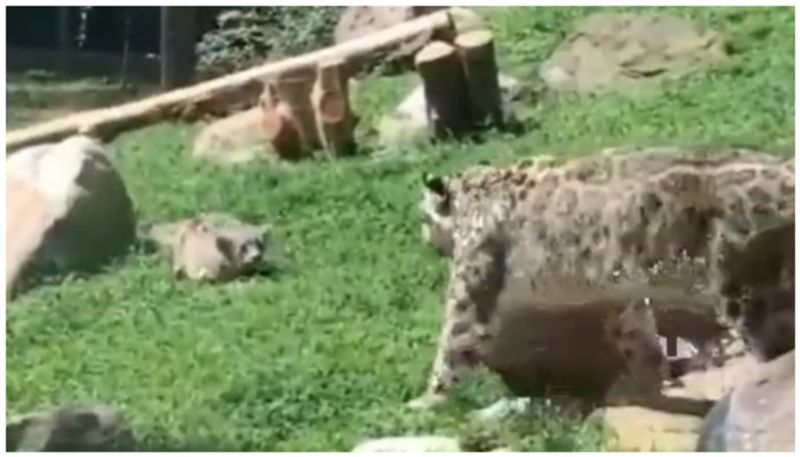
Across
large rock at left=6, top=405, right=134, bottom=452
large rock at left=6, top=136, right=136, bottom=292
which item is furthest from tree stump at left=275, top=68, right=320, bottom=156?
large rock at left=6, top=405, right=134, bottom=452

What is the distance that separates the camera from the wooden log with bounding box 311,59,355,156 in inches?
99.9

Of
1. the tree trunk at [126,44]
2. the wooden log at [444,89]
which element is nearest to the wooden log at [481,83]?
the wooden log at [444,89]

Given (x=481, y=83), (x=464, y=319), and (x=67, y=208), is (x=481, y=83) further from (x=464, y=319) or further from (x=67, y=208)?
(x=67, y=208)

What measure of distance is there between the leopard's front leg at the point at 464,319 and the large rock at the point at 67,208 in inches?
16.6

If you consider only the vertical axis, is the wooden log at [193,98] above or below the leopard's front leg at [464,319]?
above

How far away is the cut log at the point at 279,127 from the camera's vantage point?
2545 millimetres

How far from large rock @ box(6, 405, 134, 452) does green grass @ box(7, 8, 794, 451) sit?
0.02 metres

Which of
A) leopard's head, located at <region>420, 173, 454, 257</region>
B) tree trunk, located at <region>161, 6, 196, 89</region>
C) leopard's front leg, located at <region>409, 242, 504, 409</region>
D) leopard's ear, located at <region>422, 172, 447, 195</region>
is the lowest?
leopard's front leg, located at <region>409, 242, 504, 409</region>

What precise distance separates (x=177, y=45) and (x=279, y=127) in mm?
170

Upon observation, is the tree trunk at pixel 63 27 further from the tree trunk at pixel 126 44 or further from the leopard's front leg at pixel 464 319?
the leopard's front leg at pixel 464 319

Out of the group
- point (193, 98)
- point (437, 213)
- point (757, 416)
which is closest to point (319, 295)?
point (437, 213)

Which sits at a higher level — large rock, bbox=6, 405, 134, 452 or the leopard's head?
the leopard's head

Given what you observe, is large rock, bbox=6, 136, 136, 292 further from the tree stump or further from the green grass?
the tree stump

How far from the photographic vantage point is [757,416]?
7.97 feet
